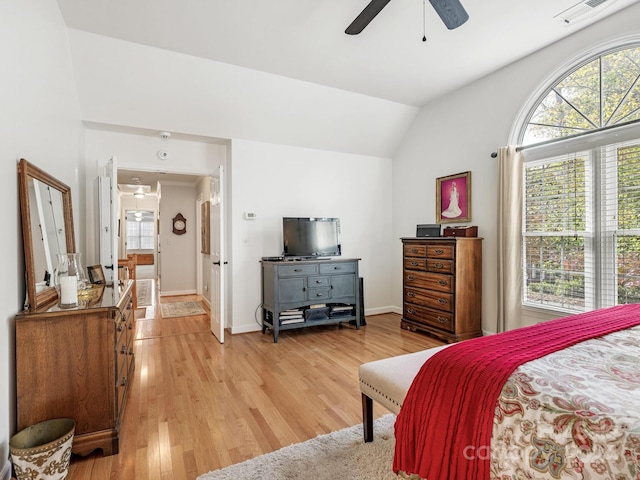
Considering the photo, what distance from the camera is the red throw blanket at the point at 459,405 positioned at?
1105 mm

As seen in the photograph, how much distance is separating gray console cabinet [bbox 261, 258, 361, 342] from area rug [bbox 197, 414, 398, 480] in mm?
2073

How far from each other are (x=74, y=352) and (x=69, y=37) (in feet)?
9.15

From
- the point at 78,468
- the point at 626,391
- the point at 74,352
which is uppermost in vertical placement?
the point at 626,391

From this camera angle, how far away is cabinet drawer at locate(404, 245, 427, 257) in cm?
412

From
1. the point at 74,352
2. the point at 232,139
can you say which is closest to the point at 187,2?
the point at 232,139

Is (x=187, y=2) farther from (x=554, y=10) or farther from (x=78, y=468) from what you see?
(x=78, y=468)

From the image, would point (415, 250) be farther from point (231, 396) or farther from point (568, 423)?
point (568, 423)

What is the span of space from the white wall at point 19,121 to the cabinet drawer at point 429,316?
3699 mm

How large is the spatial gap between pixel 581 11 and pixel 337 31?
2012mm

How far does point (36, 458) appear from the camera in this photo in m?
1.54

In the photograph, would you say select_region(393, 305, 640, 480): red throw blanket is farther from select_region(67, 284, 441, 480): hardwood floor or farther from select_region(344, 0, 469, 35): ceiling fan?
select_region(344, 0, 469, 35): ceiling fan

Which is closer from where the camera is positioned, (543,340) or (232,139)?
(543,340)

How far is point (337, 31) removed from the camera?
2.94 m

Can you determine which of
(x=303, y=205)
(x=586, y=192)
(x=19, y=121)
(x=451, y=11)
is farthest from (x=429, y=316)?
(x=19, y=121)
